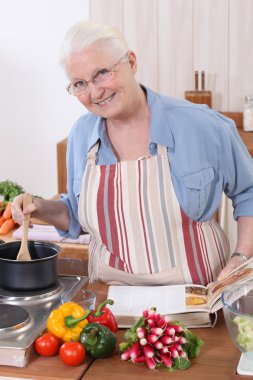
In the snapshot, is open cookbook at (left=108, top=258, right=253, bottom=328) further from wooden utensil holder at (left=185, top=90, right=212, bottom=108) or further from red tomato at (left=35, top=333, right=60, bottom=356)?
wooden utensil holder at (left=185, top=90, right=212, bottom=108)

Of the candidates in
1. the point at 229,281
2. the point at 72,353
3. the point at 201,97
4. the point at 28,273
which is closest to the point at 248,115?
the point at 201,97

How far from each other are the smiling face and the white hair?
Answer: 2 centimetres

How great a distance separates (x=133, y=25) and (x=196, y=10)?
0.39 meters

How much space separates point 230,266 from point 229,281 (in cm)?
14

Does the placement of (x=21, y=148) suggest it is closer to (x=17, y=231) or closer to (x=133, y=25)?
(x=133, y=25)

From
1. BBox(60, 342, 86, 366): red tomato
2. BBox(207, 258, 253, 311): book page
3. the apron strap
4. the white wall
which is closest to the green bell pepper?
BBox(60, 342, 86, 366): red tomato

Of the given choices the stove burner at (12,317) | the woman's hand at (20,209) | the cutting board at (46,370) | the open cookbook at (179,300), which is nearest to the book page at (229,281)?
the open cookbook at (179,300)

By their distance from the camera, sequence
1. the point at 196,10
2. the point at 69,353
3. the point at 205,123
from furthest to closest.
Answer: the point at 196,10, the point at 205,123, the point at 69,353

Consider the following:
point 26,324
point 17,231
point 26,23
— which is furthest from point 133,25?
point 26,324

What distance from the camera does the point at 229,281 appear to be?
205cm

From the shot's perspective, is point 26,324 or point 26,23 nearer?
point 26,324

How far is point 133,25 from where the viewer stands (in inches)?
177

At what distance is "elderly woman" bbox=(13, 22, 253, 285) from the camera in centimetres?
225

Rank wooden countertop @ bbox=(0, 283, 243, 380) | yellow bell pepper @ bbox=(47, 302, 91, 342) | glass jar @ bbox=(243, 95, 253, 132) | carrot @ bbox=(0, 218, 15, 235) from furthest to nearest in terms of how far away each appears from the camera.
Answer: glass jar @ bbox=(243, 95, 253, 132), carrot @ bbox=(0, 218, 15, 235), yellow bell pepper @ bbox=(47, 302, 91, 342), wooden countertop @ bbox=(0, 283, 243, 380)
